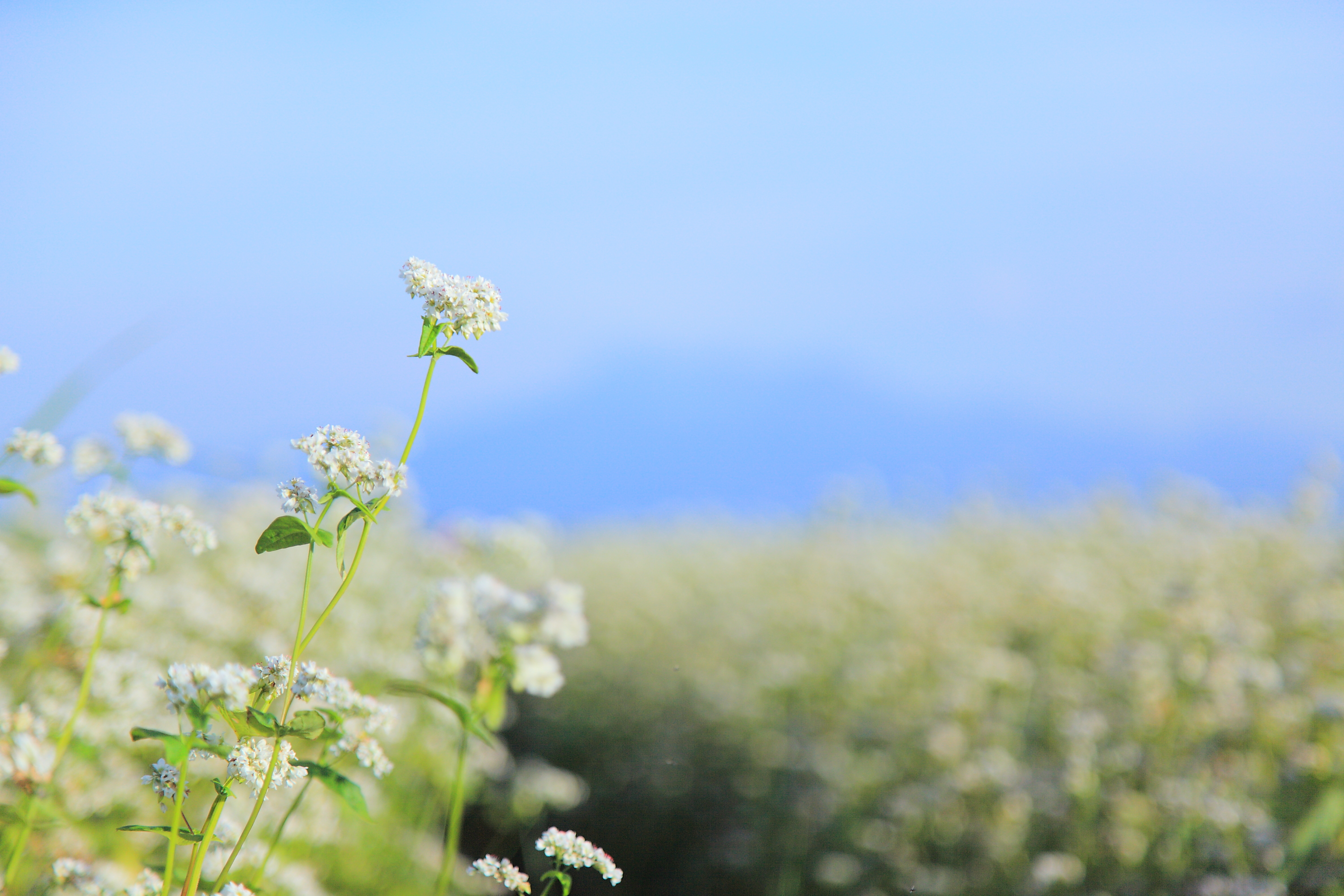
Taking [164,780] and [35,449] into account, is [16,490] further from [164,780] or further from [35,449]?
[164,780]

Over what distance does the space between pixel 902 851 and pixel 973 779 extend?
42 cm

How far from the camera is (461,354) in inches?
48.9

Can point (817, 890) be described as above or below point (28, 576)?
below

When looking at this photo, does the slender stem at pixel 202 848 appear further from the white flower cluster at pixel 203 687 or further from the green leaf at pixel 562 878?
the green leaf at pixel 562 878

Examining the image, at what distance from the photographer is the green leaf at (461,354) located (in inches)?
48.4

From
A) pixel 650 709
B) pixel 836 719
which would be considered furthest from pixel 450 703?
pixel 650 709

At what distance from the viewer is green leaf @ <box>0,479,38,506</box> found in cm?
138

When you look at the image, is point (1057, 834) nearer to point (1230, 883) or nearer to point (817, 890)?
point (1230, 883)

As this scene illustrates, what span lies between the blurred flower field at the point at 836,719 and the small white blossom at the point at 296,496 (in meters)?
0.57

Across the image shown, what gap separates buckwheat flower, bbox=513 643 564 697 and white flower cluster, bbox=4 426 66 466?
920mm

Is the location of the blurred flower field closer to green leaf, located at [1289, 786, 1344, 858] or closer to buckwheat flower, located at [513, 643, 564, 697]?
green leaf, located at [1289, 786, 1344, 858]

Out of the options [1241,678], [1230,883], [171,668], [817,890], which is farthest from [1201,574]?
[171,668]

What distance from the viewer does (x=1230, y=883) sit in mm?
2580

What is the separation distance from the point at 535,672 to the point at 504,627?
0.13 meters
